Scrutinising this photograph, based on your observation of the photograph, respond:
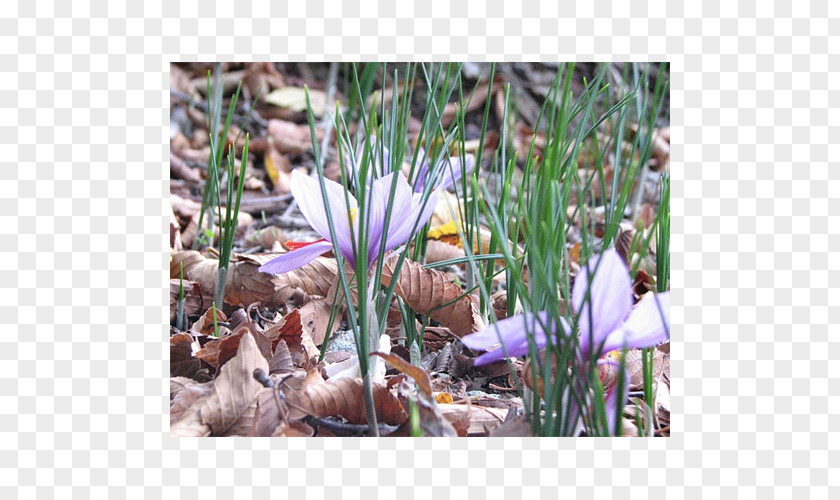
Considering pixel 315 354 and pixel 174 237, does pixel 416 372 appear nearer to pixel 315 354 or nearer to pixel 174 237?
pixel 315 354

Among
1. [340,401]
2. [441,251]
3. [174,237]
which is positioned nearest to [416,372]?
[340,401]

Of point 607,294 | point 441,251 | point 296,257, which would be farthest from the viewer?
point 441,251

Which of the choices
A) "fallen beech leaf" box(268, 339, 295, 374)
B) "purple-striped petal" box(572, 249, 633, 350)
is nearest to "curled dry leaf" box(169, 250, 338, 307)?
"fallen beech leaf" box(268, 339, 295, 374)

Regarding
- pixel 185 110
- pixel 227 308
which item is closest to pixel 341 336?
pixel 227 308

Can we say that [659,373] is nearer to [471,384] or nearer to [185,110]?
[471,384]

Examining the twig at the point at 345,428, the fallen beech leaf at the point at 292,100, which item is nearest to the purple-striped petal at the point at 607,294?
the twig at the point at 345,428

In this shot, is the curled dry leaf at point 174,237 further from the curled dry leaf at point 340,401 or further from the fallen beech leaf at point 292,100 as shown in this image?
the fallen beech leaf at point 292,100
